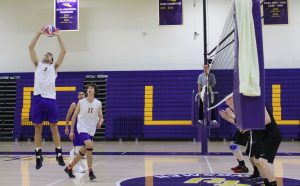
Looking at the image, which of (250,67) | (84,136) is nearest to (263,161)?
(250,67)

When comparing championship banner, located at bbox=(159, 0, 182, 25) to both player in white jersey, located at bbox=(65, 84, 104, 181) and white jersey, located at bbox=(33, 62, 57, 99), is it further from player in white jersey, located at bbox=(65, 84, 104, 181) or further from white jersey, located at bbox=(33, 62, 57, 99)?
white jersey, located at bbox=(33, 62, 57, 99)

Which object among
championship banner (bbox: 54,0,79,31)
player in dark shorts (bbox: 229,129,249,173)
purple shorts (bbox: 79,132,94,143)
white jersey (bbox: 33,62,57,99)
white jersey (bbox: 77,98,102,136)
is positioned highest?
championship banner (bbox: 54,0,79,31)

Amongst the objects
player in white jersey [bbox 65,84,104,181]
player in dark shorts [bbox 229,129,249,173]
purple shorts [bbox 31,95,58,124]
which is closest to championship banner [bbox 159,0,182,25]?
player in dark shorts [bbox 229,129,249,173]

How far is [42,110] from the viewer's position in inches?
264

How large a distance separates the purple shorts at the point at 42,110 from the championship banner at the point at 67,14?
10.2m

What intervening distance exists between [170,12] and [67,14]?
4385 mm

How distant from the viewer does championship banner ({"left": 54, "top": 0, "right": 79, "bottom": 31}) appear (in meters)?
16.6

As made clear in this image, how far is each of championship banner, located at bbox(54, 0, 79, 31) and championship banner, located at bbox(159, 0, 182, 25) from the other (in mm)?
3629

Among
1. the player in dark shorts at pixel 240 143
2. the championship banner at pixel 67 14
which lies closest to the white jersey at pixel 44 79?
the player in dark shorts at pixel 240 143

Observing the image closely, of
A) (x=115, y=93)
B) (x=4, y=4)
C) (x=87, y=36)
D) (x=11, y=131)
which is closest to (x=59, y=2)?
(x=87, y=36)

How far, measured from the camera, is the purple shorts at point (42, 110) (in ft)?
21.8

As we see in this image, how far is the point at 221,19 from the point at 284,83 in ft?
12.6

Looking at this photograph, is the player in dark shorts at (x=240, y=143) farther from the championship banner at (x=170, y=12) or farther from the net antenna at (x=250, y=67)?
the championship banner at (x=170, y=12)

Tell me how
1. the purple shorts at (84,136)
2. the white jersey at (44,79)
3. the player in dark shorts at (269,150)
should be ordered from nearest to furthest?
the player in dark shorts at (269,150)
the white jersey at (44,79)
the purple shorts at (84,136)
